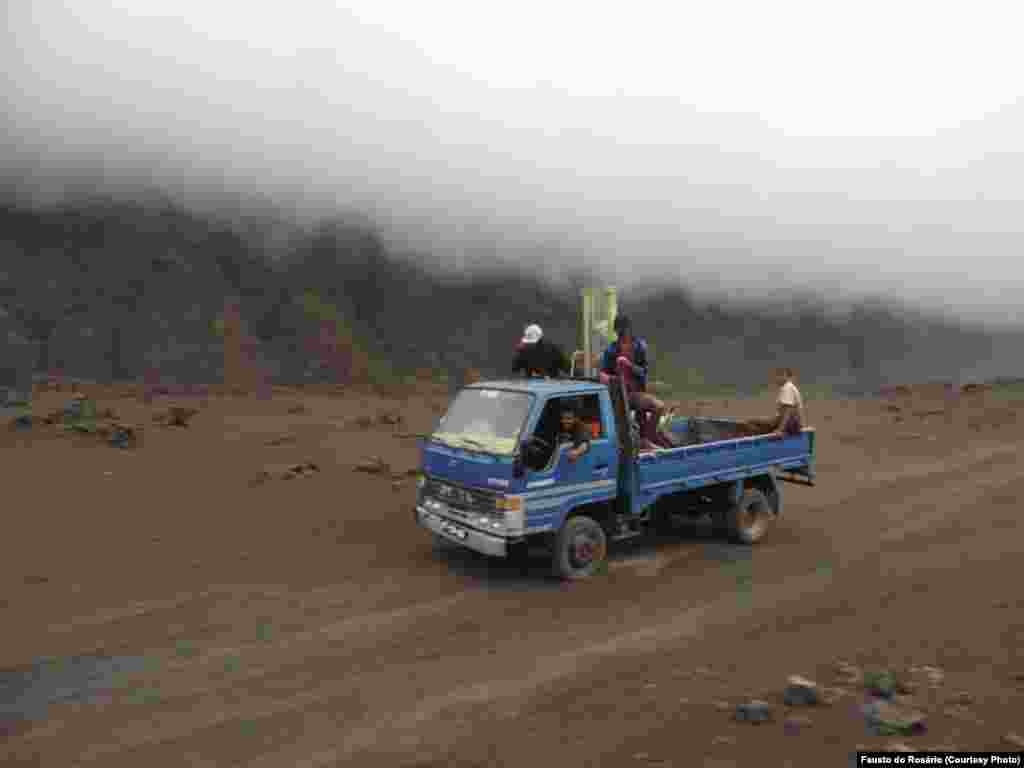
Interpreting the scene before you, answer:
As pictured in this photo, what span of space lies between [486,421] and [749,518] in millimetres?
3946

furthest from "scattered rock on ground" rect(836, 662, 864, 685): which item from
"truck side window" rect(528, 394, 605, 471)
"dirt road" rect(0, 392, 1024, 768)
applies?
"truck side window" rect(528, 394, 605, 471)

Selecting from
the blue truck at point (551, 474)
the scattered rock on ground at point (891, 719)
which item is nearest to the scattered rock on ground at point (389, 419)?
the blue truck at point (551, 474)

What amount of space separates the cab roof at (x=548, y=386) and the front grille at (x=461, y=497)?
3.98 ft

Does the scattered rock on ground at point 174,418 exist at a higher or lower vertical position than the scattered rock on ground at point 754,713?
higher

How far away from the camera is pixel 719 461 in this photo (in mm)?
9094

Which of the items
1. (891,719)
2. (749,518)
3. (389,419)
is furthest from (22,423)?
(891,719)

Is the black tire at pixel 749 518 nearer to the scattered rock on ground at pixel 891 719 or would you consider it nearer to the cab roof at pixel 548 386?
the cab roof at pixel 548 386

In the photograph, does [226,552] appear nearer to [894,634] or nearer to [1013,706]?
[894,634]

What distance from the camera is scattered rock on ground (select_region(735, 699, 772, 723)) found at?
4801mm

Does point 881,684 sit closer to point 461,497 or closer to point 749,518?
point 461,497

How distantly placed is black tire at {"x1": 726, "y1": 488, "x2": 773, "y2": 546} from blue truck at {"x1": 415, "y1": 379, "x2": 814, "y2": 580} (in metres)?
0.03

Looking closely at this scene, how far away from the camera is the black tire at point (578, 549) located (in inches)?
307

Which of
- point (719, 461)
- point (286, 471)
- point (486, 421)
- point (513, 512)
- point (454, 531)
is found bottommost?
point (286, 471)

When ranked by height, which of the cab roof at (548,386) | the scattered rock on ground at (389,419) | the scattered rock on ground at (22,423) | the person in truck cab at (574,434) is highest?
the cab roof at (548,386)
